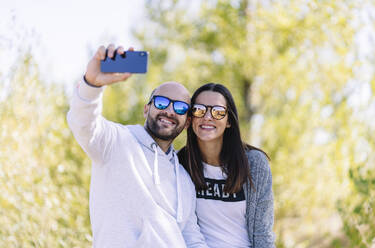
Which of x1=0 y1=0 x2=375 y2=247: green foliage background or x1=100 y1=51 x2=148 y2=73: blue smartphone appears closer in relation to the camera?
x1=100 y1=51 x2=148 y2=73: blue smartphone

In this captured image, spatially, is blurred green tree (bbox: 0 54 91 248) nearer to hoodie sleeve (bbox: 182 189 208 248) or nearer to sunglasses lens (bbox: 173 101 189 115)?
hoodie sleeve (bbox: 182 189 208 248)

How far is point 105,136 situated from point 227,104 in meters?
1.04

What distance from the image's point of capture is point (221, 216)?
8.18 feet

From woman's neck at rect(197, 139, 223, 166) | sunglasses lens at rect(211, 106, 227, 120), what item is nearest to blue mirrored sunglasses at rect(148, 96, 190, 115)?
sunglasses lens at rect(211, 106, 227, 120)

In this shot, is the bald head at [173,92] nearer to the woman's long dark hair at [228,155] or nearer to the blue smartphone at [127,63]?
the woman's long dark hair at [228,155]

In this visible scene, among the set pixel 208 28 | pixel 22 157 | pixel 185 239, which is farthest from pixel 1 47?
pixel 208 28

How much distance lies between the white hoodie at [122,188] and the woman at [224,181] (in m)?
0.34

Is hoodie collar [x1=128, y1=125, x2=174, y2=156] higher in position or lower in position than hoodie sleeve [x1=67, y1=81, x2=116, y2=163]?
lower

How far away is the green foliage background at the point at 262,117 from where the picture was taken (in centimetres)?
334

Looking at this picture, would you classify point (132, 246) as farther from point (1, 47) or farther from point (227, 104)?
point (1, 47)

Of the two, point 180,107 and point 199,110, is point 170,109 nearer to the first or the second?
point 180,107

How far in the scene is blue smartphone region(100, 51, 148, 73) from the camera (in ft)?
5.39

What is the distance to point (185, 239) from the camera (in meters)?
2.29

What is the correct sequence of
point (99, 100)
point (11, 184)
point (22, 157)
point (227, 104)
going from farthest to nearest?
1. point (22, 157)
2. point (11, 184)
3. point (227, 104)
4. point (99, 100)
